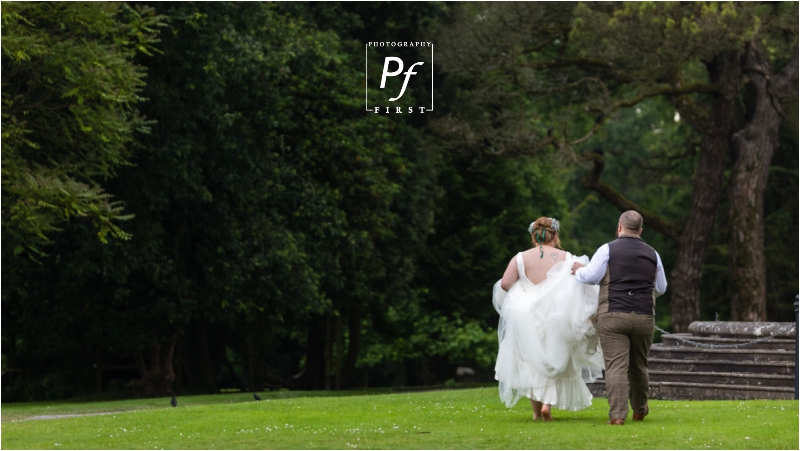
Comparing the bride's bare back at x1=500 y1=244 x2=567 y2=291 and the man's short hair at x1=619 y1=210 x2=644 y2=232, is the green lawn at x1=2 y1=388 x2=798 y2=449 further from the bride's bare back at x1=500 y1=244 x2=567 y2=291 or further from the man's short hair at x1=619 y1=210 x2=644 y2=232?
the man's short hair at x1=619 y1=210 x2=644 y2=232

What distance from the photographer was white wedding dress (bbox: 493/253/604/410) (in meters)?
11.1

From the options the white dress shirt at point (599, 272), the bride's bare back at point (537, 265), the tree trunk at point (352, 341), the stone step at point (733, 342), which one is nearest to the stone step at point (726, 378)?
the stone step at point (733, 342)

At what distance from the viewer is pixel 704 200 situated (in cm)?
3142

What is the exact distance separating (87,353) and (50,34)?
13.0 m

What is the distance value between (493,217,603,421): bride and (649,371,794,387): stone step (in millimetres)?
5346

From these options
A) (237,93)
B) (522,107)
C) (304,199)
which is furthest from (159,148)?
(522,107)

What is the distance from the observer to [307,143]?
26.9 meters

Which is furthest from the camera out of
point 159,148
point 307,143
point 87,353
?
point 87,353

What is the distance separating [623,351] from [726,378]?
6.34m

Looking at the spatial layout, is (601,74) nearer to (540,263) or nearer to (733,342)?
(733,342)

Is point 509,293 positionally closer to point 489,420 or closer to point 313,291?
point 489,420

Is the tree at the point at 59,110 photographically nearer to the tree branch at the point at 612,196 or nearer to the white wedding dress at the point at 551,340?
the white wedding dress at the point at 551,340

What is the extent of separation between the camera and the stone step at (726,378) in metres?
15.7

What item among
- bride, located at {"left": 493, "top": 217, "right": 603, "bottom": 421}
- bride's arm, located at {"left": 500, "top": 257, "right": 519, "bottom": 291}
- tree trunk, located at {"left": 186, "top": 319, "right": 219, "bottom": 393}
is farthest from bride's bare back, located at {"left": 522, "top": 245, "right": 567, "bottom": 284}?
tree trunk, located at {"left": 186, "top": 319, "right": 219, "bottom": 393}
